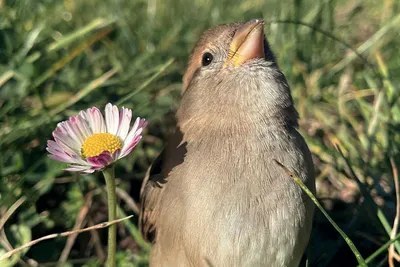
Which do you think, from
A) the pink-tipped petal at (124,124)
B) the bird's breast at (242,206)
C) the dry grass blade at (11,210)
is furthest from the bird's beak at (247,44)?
the dry grass blade at (11,210)

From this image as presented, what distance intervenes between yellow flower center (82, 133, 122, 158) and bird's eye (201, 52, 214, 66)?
1.68 ft

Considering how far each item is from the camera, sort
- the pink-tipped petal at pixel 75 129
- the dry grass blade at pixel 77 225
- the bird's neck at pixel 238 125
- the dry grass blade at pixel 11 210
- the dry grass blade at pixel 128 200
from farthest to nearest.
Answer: the dry grass blade at pixel 128 200 < the dry grass blade at pixel 77 225 < the dry grass blade at pixel 11 210 < the bird's neck at pixel 238 125 < the pink-tipped petal at pixel 75 129

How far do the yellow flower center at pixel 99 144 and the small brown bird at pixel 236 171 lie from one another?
292 millimetres

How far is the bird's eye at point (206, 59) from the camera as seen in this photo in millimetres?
2041

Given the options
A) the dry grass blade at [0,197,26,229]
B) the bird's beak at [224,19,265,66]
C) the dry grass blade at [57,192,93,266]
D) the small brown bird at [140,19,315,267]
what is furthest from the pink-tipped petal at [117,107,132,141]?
the dry grass blade at [57,192,93,266]

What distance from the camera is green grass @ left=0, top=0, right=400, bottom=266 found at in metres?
2.47

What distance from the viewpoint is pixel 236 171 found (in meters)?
1.80

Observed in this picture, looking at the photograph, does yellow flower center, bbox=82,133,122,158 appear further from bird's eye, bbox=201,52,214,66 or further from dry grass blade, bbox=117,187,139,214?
dry grass blade, bbox=117,187,139,214

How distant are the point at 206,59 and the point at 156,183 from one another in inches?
18.2

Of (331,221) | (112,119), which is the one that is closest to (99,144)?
(112,119)

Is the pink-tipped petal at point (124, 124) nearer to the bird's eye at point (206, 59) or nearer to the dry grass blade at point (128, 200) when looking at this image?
the bird's eye at point (206, 59)

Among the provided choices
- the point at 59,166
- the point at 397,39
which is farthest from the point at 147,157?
the point at 397,39

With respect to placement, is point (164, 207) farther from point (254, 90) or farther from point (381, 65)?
point (381, 65)

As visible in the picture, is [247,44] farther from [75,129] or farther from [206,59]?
[75,129]
